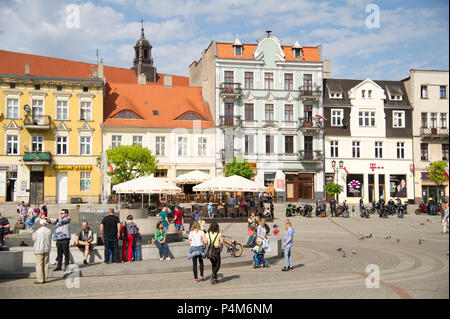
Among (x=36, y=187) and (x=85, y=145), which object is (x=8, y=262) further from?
(x=85, y=145)

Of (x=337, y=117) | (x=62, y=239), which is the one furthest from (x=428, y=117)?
(x=62, y=239)

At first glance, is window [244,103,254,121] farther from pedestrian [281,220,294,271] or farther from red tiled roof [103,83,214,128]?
pedestrian [281,220,294,271]

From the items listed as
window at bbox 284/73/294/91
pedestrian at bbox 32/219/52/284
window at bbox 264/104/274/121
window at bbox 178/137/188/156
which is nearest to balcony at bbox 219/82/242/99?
window at bbox 264/104/274/121

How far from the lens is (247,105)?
47.9 metres

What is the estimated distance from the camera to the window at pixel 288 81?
160 feet

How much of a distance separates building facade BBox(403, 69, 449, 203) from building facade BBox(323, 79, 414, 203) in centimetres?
87

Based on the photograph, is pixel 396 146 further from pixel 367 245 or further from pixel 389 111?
pixel 367 245

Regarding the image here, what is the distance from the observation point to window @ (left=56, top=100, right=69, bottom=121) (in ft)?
147

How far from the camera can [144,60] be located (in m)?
78.8

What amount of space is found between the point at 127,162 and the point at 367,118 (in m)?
26.1

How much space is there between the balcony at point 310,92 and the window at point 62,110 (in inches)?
915

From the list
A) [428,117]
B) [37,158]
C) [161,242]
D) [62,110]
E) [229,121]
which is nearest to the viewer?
[161,242]

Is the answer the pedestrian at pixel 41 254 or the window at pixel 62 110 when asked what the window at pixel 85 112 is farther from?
the pedestrian at pixel 41 254

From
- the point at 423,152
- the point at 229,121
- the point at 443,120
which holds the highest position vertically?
the point at 443,120
